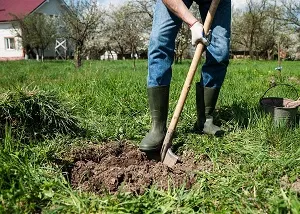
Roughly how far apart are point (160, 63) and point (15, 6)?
40707 millimetres

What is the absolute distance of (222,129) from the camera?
3152 millimetres

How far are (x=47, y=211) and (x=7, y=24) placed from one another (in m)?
41.5

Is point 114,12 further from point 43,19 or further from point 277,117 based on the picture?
point 277,117

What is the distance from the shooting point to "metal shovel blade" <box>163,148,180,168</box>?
8.66 feet

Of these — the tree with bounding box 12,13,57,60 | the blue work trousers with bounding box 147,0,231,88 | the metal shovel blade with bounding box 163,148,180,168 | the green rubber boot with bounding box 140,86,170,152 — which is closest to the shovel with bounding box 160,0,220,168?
the metal shovel blade with bounding box 163,148,180,168

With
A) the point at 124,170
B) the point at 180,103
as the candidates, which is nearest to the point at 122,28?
the point at 180,103

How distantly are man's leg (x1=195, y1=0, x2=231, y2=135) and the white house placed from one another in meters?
37.2

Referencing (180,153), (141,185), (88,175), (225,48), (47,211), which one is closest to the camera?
(47,211)

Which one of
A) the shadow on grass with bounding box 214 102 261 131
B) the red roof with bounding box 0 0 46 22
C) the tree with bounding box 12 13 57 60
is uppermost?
the red roof with bounding box 0 0 46 22

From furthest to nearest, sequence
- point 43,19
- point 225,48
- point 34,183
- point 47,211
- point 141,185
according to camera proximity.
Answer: point 43,19, point 225,48, point 141,185, point 34,183, point 47,211


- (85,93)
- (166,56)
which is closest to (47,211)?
(166,56)

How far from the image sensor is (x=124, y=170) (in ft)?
8.16

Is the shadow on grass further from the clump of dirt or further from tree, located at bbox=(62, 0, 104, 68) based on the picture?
tree, located at bbox=(62, 0, 104, 68)

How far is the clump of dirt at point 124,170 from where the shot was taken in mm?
2299
